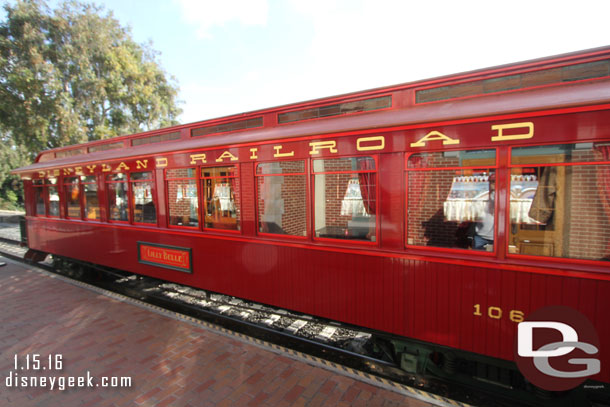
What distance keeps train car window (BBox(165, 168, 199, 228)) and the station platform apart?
1.61 m

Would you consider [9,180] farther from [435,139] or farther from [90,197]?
[435,139]

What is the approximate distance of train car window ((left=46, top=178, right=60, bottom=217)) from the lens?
25.0 feet

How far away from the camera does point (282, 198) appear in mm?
4125

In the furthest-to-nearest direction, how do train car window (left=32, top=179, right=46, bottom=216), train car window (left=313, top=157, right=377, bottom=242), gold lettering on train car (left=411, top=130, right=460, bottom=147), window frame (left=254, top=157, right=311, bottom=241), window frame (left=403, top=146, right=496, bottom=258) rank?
train car window (left=32, top=179, right=46, bottom=216), window frame (left=254, top=157, right=311, bottom=241), train car window (left=313, top=157, right=377, bottom=242), gold lettering on train car (left=411, top=130, right=460, bottom=147), window frame (left=403, top=146, right=496, bottom=258)

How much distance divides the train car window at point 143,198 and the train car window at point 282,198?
2.50m

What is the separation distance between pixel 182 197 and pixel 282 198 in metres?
2.10

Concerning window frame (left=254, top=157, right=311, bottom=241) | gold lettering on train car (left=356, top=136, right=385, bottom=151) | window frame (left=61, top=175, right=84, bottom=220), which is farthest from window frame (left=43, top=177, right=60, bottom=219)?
gold lettering on train car (left=356, top=136, right=385, bottom=151)

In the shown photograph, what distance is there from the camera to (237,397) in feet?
10.4

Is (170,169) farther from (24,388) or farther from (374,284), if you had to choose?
(374,284)

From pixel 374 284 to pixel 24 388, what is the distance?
4079 mm

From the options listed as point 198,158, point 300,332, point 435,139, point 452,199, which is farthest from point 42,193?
point 452,199

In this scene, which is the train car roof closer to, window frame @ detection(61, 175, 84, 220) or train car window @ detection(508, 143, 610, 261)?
train car window @ detection(508, 143, 610, 261)

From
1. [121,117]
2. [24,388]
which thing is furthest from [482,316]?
[121,117]

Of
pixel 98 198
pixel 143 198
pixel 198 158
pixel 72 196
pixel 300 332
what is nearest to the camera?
pixel 300 332
